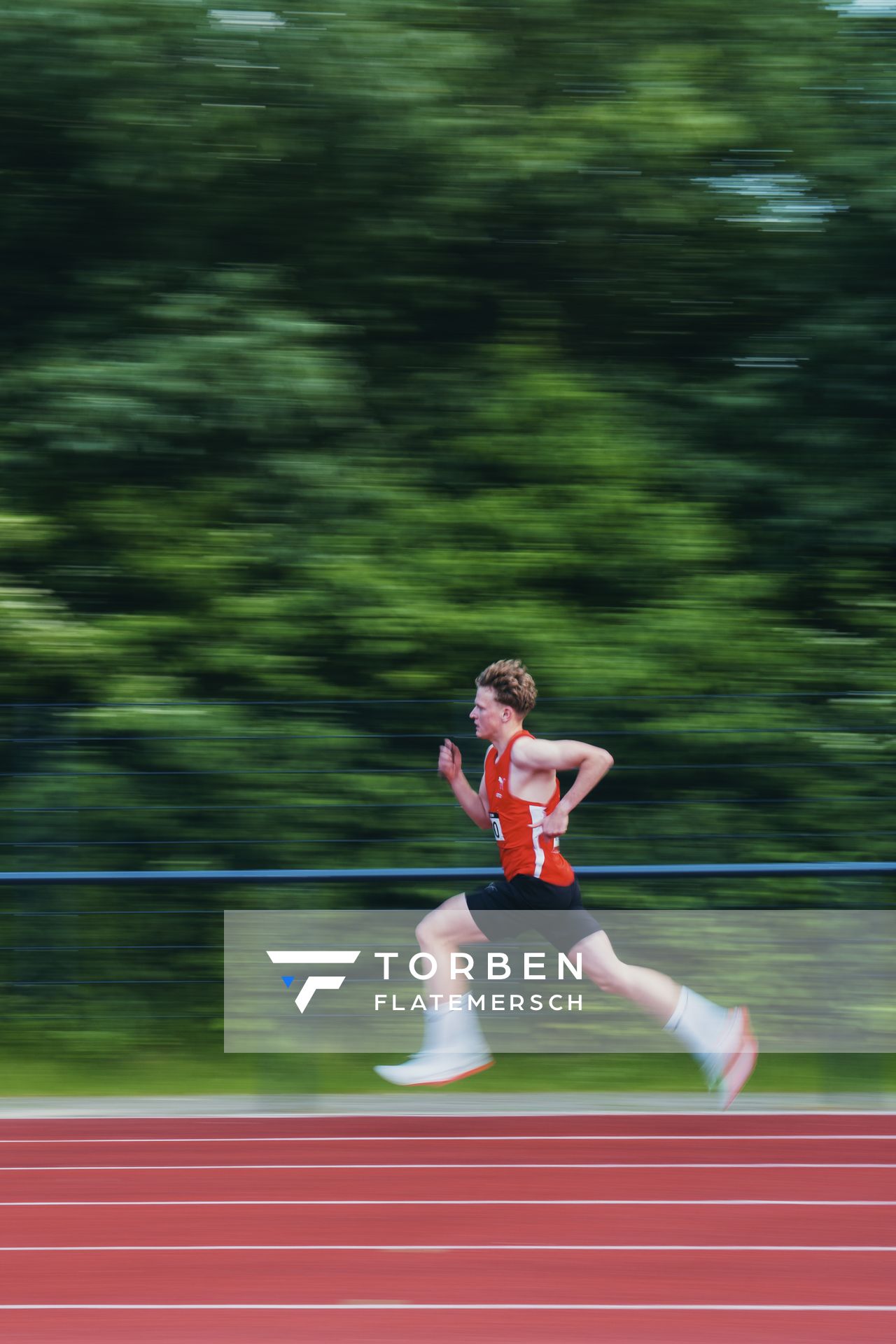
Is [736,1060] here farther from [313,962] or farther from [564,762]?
A: [313,962]

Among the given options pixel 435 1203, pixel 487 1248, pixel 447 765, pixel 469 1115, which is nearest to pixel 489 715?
pixel 447 765

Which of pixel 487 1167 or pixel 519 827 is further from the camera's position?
pixel 519 827

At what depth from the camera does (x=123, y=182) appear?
31.6 ft

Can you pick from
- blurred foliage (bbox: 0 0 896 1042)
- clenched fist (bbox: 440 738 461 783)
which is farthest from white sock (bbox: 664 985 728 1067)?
blurred foliage (bbox: 0 0 896 1042)

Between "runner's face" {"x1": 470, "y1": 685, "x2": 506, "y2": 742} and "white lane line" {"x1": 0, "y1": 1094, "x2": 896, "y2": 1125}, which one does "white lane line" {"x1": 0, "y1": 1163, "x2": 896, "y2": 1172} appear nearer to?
"white lane line" {"x1": 0, "y1": 1094, "x2": 896, "y2": 1125}

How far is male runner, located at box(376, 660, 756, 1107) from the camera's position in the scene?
6.80 metres

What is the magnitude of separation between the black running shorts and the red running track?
0.77m

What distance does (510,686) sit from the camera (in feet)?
22.3

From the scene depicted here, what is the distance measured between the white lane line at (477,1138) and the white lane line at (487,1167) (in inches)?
12.4

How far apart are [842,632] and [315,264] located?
383 centimetres

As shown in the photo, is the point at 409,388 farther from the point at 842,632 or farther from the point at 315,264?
the point at 842,632

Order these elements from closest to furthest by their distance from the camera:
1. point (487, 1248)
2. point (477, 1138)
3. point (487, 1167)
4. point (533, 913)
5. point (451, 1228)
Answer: point (487, 1248) → point (451, 1228) → point (487, 1167) → point (477, 1138) → point (533, 913)

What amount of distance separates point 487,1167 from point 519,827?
4.61 ft

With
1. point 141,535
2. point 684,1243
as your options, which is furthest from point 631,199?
point 684,1243
